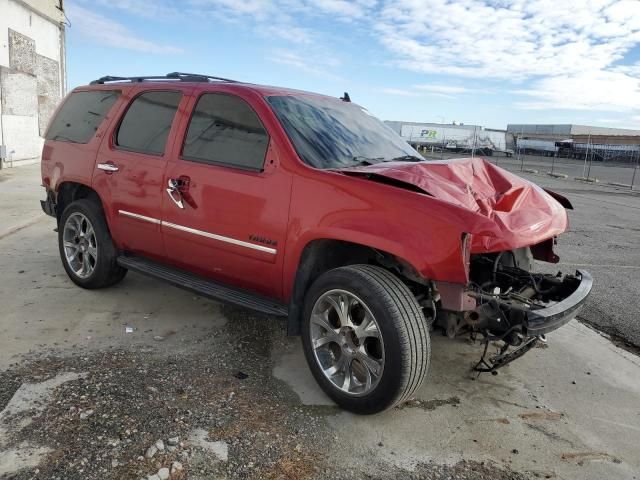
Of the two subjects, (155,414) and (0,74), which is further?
(0,74)

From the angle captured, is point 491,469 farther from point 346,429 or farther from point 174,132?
point 174,132

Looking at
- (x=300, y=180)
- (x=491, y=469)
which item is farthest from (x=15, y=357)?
(x=491, y=469)

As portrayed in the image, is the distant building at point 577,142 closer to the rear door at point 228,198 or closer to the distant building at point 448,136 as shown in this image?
the distant building at point 448,136

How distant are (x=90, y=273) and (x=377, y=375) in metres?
3.10

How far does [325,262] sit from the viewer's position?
341cm

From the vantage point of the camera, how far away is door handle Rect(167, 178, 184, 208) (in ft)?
12.8

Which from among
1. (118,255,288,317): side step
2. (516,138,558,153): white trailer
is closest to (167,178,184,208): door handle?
(118,255,288,317): side step

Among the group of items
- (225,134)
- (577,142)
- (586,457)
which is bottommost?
(586,457)

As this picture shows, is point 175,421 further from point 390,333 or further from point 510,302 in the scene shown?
point 510,302

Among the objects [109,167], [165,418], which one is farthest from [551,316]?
[109,167]

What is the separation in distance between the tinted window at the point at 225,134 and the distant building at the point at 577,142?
31.2 metres

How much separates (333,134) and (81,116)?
2628 millimetres

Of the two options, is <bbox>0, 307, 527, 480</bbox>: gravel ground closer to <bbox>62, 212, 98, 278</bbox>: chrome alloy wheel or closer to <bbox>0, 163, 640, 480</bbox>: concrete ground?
<bbox>0, 163, 640, 480</bbox>: concrete ground

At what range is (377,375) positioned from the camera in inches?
118
